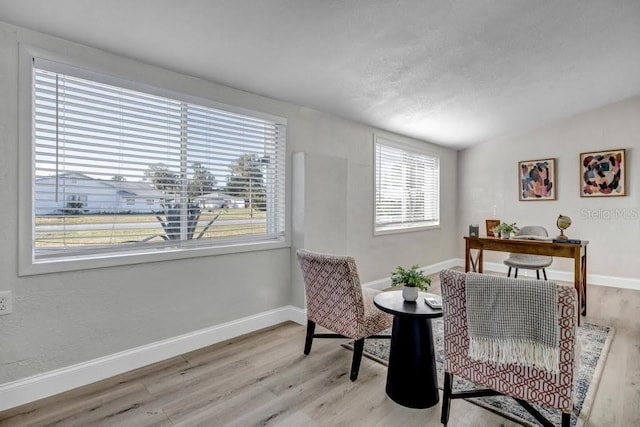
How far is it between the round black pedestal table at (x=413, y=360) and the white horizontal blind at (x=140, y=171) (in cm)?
169

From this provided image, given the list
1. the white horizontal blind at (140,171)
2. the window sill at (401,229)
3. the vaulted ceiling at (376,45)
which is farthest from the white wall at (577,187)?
the white horizontal blind at (140,171)

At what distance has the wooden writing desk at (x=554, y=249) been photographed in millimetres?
3483

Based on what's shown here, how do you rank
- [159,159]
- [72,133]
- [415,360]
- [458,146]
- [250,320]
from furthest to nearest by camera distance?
[458,146], [250,320], [159,159], [72,133], [415,360]

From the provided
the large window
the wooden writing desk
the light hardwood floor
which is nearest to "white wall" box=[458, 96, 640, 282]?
the large window

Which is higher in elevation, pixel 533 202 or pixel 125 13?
pixel 125 13

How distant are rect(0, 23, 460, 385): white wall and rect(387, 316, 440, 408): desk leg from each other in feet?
4.94

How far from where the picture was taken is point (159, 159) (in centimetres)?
264

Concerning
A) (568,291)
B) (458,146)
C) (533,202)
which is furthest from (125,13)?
(533,202)

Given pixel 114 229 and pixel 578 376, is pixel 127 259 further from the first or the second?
pixel 578 376

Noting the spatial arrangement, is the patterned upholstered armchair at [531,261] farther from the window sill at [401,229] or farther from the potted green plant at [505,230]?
the window sill at [401,229]

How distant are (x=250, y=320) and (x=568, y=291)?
2.49 meters

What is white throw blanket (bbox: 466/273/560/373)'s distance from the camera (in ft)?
5.03

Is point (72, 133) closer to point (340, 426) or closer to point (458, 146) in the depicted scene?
point (340, 426)

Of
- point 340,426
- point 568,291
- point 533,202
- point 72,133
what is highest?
point 72,133
